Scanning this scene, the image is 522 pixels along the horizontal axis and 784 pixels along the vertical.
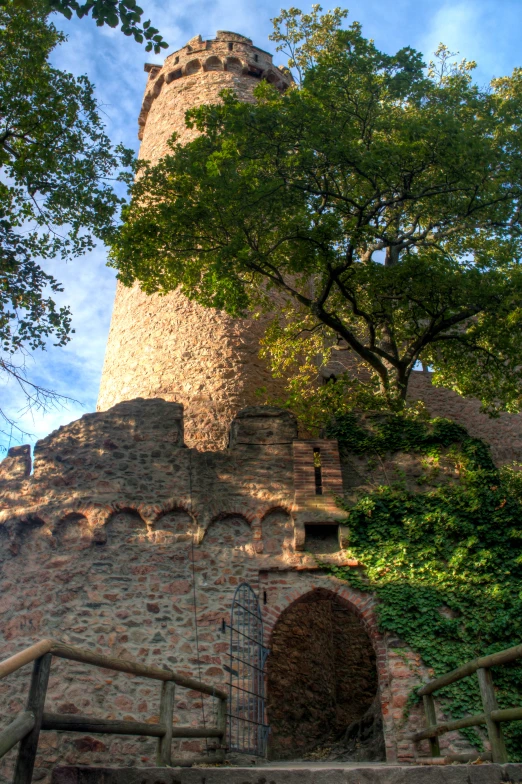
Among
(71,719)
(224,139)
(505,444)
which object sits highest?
(224,139)

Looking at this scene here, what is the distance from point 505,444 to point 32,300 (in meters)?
10.9

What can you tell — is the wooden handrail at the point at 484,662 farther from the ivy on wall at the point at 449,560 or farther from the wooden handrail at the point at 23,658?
the wooden handrail at the point at 23,658

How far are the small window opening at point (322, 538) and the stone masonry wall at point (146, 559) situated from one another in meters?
0.15

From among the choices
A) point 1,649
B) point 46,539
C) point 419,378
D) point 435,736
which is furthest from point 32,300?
point 419,378

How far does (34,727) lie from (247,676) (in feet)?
13.5

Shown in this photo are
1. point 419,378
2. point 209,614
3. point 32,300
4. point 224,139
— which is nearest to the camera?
point 209,614

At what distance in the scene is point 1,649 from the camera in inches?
304

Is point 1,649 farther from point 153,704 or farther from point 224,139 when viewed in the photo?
point 224,139

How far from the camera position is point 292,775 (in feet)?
15.1

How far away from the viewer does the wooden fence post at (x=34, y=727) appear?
3.82 m

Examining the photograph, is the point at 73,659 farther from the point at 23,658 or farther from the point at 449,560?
the point at 449,560

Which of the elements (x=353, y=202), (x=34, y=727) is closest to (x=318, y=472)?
(x=353, y=202)

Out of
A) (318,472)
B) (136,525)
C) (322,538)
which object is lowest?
(322,538)

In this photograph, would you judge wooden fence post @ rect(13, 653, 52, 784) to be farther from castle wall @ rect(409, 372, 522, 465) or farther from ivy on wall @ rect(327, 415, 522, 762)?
castle wall @ rect(409, 372, 522, 465)
